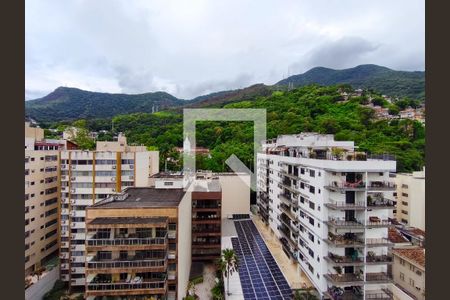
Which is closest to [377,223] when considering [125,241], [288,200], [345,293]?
[345,293]

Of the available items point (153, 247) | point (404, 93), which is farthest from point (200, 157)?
point (404, 93)

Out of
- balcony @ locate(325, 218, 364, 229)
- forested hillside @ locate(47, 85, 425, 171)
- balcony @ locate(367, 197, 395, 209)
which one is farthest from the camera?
forested hillside @ locate(47, 85, 425, 171)

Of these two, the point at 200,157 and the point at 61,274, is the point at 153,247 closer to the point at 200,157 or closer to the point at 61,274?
the point at 61,274

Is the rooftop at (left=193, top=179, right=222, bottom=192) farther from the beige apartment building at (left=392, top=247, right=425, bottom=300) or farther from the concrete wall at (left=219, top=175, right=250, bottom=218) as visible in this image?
the beige apartment building at (left=392, top=247, right=425, bottom=300)

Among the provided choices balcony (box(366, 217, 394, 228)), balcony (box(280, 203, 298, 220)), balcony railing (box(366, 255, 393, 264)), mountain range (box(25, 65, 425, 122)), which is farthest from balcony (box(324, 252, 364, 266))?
mountain range (box(25, 65, 425, 122))

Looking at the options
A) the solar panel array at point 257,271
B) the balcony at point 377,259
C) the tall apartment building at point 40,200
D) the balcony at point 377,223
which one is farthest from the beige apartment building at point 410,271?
the tall apartment building at point 40,200

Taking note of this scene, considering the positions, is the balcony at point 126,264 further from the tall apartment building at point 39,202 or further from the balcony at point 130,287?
the tall apartment building at point 39,202

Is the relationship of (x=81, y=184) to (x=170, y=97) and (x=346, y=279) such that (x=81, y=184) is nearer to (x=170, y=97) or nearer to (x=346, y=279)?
(x=346, y=279)
